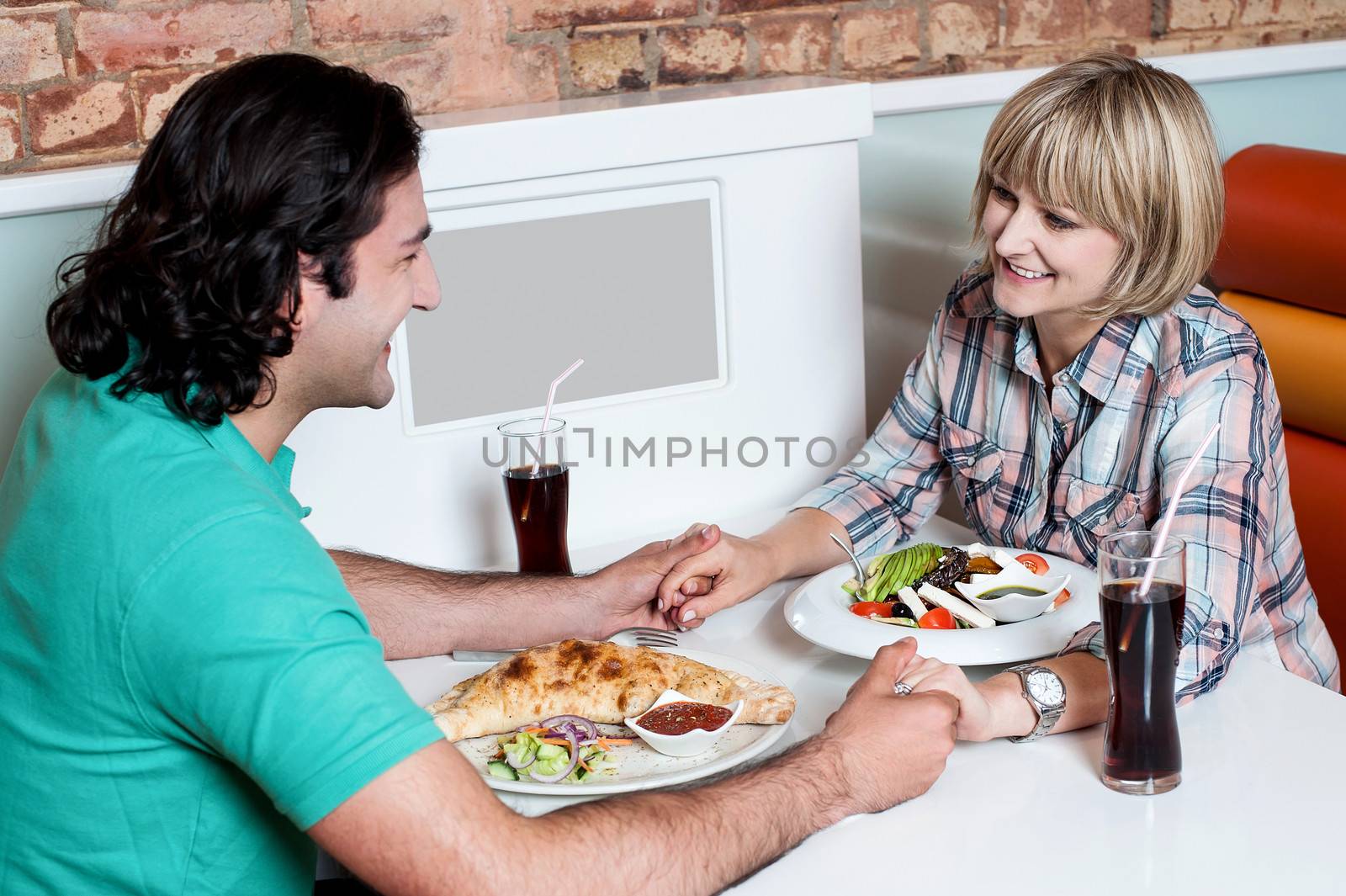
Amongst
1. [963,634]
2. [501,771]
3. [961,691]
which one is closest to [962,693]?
[961,691]

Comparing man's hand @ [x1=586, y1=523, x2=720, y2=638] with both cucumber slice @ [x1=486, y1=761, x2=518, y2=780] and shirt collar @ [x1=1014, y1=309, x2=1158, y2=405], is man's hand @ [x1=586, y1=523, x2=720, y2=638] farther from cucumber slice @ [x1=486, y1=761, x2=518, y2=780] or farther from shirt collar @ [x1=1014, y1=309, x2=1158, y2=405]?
shirt collar @ [x1=1014, y1=309, x2=1158, y2=405]

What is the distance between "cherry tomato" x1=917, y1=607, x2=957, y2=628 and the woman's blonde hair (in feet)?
1.21

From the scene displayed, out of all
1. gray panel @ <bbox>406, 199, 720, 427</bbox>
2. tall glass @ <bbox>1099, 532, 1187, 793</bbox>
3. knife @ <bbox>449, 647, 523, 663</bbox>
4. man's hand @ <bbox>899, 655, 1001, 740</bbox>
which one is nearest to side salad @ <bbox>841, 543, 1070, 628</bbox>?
man's hand @ <bbox>899, 655, 1001, 740</bbox>

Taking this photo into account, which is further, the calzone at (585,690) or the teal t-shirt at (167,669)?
the calzone at (585,690)

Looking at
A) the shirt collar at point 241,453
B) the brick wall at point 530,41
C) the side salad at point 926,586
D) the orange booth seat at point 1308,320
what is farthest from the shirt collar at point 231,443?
the orange booth seat at point 1308,320

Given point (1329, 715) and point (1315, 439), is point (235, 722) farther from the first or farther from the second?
point (1315, 439)

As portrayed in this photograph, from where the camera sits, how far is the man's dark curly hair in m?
0.91

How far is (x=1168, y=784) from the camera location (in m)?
0.95

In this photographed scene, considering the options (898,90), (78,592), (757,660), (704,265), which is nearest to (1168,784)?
(757,660)

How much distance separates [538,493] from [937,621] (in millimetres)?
433

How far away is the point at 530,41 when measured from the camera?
1934 millimetres

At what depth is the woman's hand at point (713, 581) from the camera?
52.4 inches

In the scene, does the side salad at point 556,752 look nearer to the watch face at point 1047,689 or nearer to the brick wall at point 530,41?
the watch face at point 1047,689

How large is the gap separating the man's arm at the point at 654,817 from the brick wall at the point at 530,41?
120 centimetres
